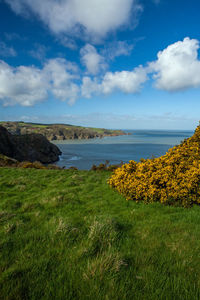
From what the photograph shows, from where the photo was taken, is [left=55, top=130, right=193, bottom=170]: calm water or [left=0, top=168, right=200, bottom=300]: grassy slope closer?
[left=0, top=168, right=200, bottom=300]: grassy slope

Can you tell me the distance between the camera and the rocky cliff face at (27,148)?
58838 mm

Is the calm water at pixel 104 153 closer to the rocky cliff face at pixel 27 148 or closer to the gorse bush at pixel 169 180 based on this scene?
the rocky cliff face at pixel 27 148

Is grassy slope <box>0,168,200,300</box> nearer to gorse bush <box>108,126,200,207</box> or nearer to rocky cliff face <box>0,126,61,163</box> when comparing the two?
gorse bush <box>108,126,200,207</box>

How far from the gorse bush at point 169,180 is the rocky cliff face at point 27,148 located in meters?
58.9

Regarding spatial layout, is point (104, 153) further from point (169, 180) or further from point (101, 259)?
point (101, 259)

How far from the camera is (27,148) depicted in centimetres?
6625

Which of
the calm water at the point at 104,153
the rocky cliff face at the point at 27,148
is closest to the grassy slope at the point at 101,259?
the calm water at the point at 104,153

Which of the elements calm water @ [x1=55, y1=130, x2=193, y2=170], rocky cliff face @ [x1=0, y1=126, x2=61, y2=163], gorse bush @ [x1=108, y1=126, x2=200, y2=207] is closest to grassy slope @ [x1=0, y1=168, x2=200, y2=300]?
gorse bush @ [x1=108, y1=126, x2=200, y2=207]

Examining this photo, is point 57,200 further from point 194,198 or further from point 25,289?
point 194,198

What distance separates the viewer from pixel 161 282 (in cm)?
250

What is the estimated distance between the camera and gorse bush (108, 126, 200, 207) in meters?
6.83

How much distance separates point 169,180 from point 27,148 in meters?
68.7

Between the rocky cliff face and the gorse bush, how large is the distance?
193 ft

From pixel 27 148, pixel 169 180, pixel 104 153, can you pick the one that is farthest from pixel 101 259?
pixel 104 153
